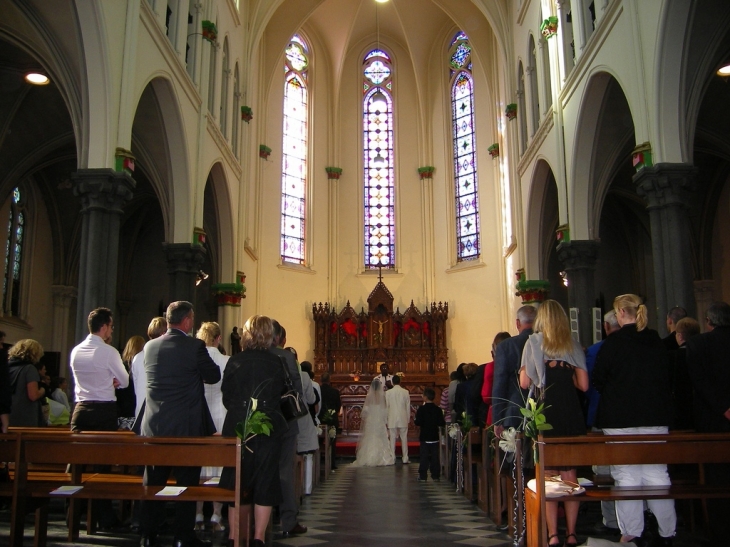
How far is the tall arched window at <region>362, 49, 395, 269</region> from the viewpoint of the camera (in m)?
24.4

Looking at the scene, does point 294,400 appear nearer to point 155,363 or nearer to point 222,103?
point 155,363

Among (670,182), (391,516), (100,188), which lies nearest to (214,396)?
(391,516)

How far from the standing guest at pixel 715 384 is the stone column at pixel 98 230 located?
7.27m

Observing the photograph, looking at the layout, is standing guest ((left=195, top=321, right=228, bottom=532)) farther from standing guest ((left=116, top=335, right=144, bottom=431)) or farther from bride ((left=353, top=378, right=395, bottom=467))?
bride ((left=353, top=378, right=395, bottom=467))

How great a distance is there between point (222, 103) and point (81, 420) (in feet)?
41.3

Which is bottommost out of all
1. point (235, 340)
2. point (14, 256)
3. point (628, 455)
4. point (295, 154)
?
point (628, 455)

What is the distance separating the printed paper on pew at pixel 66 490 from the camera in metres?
4.81

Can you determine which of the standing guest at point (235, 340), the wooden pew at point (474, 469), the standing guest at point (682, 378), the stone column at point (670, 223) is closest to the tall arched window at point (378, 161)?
the standing guest at point (235, 340)

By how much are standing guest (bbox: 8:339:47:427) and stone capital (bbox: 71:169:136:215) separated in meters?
3.37

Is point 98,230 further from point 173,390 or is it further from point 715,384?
point 715,384

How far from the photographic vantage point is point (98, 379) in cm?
607

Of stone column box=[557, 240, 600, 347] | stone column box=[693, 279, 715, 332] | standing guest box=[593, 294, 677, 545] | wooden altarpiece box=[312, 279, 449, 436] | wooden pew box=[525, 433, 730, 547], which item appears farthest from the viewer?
wooden altarpiece box=[312, 279, 449, 436]

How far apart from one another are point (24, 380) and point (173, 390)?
2.35 m

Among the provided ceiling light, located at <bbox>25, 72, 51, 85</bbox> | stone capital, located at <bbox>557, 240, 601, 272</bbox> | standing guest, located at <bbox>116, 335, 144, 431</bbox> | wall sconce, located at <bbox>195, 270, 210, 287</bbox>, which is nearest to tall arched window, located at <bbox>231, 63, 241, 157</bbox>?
wall sconce, located at <bbox>195, 270, 210, 287</bbox>
